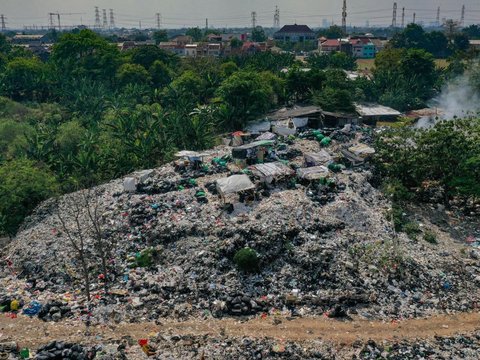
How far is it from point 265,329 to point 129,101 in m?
35.1

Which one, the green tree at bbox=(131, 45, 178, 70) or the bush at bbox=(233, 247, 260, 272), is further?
the green tree at bbox=(131, 45, 178, 70)

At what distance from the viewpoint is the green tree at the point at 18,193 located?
962 inches

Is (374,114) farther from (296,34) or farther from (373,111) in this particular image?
(296,34)

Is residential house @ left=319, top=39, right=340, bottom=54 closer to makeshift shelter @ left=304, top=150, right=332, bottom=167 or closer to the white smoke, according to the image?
the white smoke

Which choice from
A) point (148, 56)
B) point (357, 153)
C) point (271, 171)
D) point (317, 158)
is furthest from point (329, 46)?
point (271, 171)

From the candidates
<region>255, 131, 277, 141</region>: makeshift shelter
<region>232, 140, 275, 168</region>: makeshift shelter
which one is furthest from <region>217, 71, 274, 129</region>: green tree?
<region>232, 140, 275, 168</region>: makeshift shelter

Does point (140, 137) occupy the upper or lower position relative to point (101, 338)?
upper

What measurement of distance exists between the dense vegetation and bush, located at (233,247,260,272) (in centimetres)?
1197

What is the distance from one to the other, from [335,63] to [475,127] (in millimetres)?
43626

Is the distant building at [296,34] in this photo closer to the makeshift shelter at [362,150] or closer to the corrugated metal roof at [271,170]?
the makeshift shelter at [362,150]

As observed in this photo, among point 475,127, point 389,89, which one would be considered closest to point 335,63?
point 389,89

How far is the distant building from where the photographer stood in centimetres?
13700

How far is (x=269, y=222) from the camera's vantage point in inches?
792

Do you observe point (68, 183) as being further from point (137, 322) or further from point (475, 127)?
point (475, 127)
